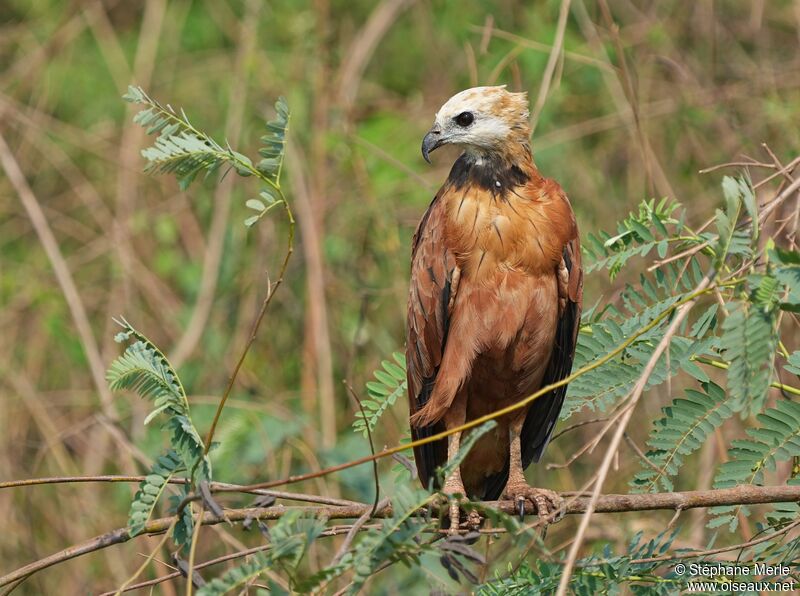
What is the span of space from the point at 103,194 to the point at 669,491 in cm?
533

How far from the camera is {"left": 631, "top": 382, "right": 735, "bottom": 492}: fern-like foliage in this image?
2828 millimetres

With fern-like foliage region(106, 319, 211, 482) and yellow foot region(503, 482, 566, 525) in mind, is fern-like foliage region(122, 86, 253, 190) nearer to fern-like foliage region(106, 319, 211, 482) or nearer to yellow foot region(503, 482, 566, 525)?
fern-like foliage region(106, 319, 211, 482)

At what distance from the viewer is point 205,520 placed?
2.58 metres

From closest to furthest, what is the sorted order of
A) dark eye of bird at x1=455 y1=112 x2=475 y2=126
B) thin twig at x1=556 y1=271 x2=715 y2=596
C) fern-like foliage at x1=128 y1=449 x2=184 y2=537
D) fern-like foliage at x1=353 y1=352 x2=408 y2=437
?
thin twig at x1=556 y1=271 x2=715 y2=596 < fern-like foliage at x1=128 y1=449 x2=184 y2=537 < fern-like foliage at x1=353 y1=352 x2=408 y2=437 < dark eye of bird at x1=455 y1=112 x2=475 y2=126

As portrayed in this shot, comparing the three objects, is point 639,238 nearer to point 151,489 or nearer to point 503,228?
point 503,228

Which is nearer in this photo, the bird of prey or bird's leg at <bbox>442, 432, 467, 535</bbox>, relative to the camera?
bird's leg at <bbox>442, 432, 467, 535</bbox>

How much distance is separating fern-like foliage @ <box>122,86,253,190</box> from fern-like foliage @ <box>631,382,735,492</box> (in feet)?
4.34

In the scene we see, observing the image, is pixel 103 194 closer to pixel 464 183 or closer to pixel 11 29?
pixel 11 29

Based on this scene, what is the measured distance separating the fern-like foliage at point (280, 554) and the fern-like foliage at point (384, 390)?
3.48ft

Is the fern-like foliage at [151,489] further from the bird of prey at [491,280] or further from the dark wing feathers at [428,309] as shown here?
the dark wing feathers at [428,309]

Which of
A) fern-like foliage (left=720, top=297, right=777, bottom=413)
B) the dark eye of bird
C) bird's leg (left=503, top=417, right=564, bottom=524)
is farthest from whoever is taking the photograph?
the dark eye of bird

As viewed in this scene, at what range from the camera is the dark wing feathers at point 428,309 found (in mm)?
3670

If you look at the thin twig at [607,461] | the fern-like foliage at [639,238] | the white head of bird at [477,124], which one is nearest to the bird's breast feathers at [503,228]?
the white head of bird at [477,124]

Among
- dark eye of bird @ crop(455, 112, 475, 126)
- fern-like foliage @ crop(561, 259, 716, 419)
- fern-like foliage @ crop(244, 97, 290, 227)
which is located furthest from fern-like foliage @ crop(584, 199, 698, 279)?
fern-like foliage @ crop(244, 97, 290, 227)
